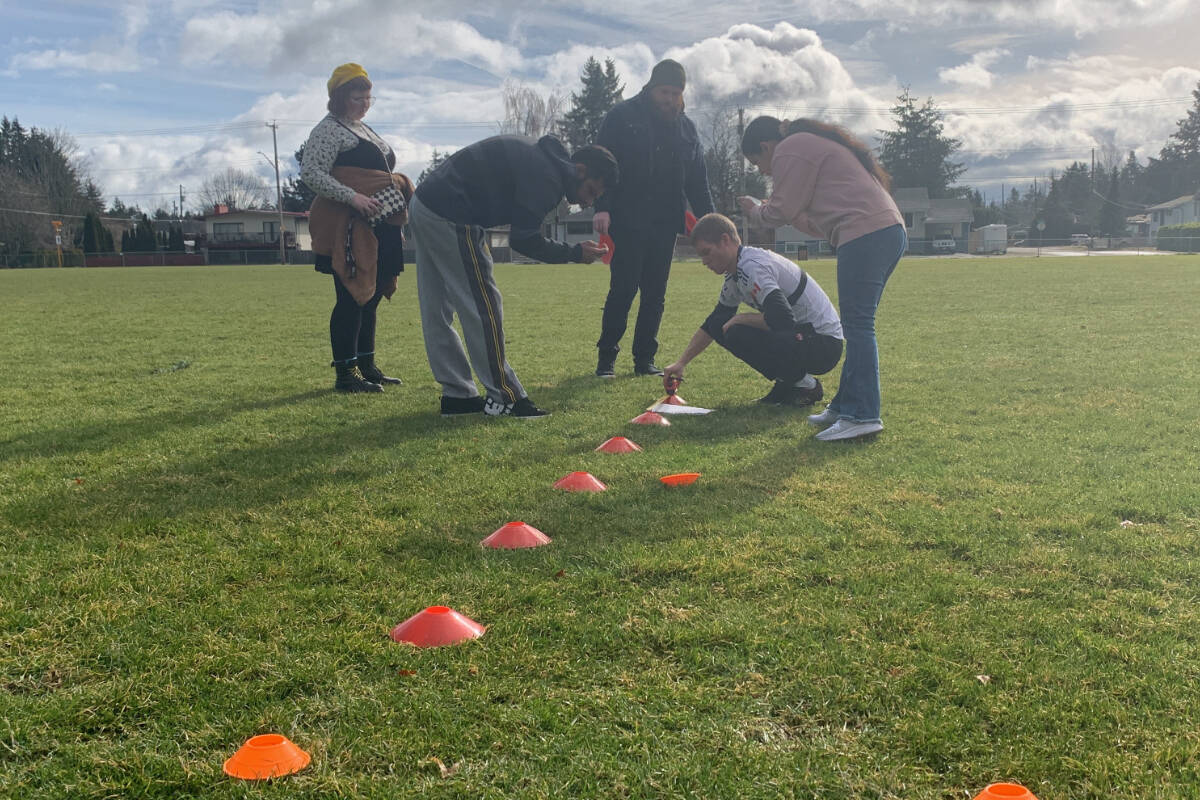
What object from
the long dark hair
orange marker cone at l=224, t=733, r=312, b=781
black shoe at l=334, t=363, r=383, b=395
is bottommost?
orange marker cone at l=224, t=733, r=312, b=781

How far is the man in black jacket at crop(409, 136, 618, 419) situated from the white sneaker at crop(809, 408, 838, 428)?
165 cm

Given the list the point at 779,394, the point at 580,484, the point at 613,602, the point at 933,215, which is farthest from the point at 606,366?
the point at 933,215

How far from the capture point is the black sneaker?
6051mm

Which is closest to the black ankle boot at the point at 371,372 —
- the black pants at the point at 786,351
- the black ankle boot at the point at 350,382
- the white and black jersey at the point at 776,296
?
the black ankle boot at the point at 350,382

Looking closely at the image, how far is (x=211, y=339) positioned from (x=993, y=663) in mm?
10038

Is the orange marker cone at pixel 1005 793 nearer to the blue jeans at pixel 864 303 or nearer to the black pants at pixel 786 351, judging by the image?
the blue jeans at pixel 864 303

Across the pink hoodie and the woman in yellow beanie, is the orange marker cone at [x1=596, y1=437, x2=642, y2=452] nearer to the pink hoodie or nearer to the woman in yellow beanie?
the pink hoodie

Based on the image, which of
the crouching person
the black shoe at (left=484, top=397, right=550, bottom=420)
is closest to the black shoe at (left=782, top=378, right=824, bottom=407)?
the crouching person

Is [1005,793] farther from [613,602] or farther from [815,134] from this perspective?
[815,134]

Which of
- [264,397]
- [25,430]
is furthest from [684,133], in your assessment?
A: [25,430]

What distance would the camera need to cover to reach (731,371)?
7.69m

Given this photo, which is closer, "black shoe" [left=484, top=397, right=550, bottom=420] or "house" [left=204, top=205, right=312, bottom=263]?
"black shoe" [left=484, top=397, right=550, bottom=420]

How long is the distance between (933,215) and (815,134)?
84.4m

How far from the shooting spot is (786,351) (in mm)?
5805
